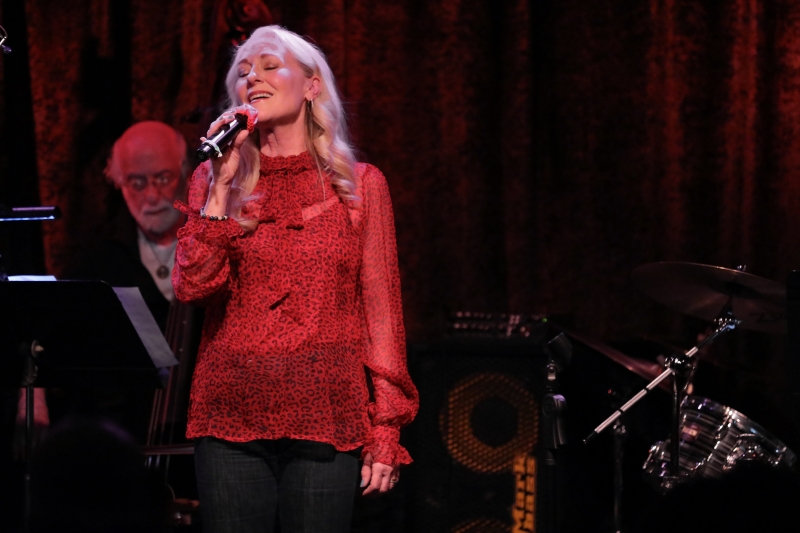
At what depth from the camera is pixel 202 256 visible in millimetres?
1626

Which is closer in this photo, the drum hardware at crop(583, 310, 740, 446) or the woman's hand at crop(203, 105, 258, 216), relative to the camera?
the woman's hand at crop(203, 105, 258, 216)

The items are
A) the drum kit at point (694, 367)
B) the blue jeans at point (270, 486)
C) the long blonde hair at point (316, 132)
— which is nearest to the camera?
the blue jeans at point (270, 486)

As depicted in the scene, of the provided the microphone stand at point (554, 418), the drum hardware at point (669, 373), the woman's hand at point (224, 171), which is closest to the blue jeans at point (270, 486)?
the woman's hand at point (224, 171)

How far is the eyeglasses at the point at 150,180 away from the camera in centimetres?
340

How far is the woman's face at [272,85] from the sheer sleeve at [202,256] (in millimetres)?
282

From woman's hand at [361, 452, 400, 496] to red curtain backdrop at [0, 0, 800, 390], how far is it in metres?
1.82

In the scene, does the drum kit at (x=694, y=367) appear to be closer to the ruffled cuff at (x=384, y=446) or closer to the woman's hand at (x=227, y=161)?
the ruffled cuff at (x=384, y=446)

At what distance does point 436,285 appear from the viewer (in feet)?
11.8

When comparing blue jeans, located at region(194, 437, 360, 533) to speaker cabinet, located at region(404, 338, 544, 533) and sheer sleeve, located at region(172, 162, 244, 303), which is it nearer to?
sheer sleeve, located at region(172, 162, 244, 303)

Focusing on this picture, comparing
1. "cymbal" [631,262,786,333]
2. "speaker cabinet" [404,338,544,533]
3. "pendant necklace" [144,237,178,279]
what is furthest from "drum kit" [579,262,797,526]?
"pendant necklace" [144,237,178,279]

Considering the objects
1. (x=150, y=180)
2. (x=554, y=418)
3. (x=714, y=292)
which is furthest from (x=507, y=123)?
(x=554, y=418)

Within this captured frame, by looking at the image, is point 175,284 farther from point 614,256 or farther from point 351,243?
point 614,256

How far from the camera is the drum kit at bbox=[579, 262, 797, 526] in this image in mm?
2775

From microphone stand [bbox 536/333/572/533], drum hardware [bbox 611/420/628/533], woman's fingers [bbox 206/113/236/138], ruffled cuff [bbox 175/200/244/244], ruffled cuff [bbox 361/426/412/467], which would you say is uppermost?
woman's fingers [bbox 206/113/236/138]
